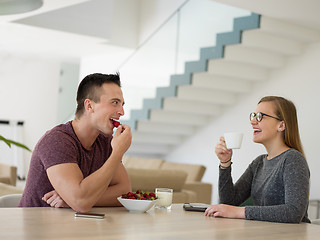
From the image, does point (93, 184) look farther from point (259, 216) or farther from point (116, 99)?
point (259, 216)

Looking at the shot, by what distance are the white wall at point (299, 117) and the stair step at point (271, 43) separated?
0.54ft

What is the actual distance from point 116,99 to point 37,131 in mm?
9430

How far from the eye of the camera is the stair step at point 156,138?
27.4 feet

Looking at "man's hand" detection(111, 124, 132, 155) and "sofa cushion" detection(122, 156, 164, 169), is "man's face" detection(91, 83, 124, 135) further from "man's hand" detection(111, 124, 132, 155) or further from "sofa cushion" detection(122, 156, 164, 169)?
"sofa cushion" detection(122, 156, 164, 169)

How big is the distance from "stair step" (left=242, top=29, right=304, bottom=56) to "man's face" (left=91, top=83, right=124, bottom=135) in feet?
13.7

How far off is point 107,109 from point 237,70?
4849 mm

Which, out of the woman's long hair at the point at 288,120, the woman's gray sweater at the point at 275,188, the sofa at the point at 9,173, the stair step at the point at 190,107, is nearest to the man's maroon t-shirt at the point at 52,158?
the woman's gray sweater at the point at 275,188

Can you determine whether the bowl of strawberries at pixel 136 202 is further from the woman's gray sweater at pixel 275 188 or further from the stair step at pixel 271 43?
the stair step at pixel 271 43

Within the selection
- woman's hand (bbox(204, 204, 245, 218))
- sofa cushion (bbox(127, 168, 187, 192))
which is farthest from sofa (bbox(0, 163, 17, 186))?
woman's hand (bbox(204, 204, 245, 218))

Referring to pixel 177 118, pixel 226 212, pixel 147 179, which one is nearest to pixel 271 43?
pixel 177 118

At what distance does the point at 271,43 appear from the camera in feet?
20.7

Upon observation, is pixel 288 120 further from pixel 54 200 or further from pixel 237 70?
pixel 237 70

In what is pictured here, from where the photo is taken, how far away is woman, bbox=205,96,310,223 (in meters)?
2.01

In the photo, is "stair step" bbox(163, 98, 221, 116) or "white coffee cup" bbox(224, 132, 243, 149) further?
"stair step" bbox(163, 98, 221, 116)
